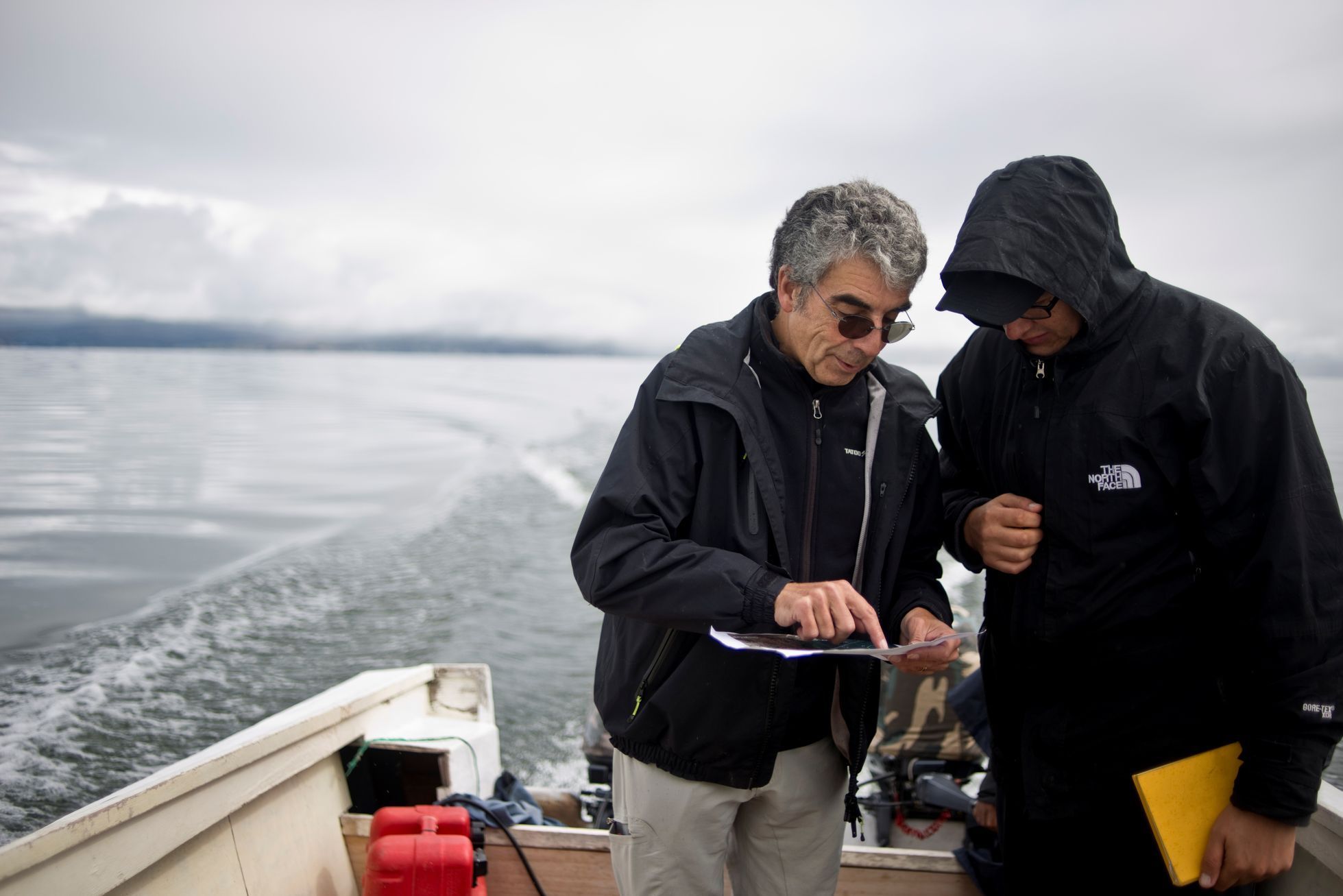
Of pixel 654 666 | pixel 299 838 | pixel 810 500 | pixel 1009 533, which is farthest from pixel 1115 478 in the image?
pixel 299 838

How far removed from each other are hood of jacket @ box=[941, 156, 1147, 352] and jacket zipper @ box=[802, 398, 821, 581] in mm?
428

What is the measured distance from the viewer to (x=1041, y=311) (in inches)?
66.8

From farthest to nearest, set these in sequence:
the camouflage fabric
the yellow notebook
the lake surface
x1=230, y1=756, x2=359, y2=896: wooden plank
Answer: the lake surface
the camouflage fabric
x1=230, y1=756, x2=359, y2=896: wooden plank
the yellow notebook

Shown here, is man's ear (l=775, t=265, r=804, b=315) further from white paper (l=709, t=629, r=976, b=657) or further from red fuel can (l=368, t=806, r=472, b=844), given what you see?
red fuel can (l=368, t=806, r=472, b=844)

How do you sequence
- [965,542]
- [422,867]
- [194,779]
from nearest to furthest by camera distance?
[965,542] < [194,779] < [422,867]

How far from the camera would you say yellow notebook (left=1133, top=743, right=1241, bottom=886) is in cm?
161

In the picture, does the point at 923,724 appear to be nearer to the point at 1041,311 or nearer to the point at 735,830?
the point at 735,830

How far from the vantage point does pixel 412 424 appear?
2539 cm

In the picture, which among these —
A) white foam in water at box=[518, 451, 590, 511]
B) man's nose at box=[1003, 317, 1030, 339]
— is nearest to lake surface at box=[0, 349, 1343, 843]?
white foam in water at box=[518, 451, 590, 511]

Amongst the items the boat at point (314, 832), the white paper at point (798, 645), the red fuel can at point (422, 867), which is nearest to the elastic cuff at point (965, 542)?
the white paper at point (798, 645)

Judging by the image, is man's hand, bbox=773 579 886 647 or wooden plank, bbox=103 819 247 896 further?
wooden plank, bbox=103 819 247 896

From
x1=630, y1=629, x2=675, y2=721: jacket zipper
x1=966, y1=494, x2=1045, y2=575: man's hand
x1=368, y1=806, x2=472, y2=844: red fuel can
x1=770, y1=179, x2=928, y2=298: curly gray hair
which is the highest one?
x1=770, y1=179, x2=928, y2=298: curly gray hair

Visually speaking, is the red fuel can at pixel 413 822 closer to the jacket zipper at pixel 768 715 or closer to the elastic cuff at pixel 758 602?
the jacket zipper at pixel 768 715

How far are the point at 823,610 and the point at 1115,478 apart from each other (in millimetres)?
650
